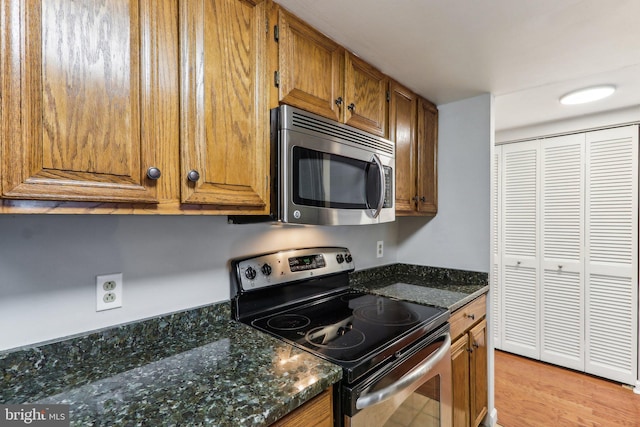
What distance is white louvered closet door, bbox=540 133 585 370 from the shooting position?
2.66 m

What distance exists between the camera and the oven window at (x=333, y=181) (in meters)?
1.16

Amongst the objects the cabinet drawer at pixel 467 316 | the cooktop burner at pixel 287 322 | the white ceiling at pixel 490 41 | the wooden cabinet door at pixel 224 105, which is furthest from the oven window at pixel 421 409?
the white ceiling at pixel 490 41

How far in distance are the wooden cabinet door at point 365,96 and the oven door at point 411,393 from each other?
3.56 ft

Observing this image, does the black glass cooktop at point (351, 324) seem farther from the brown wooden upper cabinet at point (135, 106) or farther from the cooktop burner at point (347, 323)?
the brown wooden upper cabinet at point (135, 106)

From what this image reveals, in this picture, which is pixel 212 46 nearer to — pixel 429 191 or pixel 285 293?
pixel 285 293

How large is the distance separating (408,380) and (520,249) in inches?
94.3

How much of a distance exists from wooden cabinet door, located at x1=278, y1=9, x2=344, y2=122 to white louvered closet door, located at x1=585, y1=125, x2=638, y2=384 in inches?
96.5

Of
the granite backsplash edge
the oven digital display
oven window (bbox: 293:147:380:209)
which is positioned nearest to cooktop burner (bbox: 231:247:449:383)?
the oven digital display

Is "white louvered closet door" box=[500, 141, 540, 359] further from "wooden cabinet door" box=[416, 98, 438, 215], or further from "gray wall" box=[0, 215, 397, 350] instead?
"gray wall" box=[0, 215, 397, 350]

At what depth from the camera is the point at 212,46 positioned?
972 mm

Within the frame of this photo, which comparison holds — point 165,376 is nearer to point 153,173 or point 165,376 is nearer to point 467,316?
point 153,173

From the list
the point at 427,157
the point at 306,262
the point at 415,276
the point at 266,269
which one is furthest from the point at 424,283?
the point at 266,269

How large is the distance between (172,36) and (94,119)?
332 mm

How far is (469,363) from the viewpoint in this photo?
1.81m
